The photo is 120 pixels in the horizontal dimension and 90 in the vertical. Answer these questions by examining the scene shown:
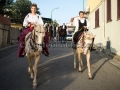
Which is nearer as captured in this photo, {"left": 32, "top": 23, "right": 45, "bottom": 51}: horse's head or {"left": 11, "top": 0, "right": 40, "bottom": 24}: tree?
{"left": 32, "top": 23, "right": 45, "bottom": 51}: horse's head

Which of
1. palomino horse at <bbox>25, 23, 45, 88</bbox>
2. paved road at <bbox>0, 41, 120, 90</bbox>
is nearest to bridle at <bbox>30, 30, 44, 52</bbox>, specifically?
palomino horse at <bbox>25, 23, 45, 88</bbox>

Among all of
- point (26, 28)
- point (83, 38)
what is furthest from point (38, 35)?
point (83, 38)

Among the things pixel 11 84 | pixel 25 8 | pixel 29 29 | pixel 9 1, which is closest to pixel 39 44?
pixel 29 29

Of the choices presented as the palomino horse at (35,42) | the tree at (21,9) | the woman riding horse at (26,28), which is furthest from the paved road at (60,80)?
the tree at (21,9)

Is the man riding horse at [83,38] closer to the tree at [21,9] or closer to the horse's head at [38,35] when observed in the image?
the horse's head at [38,35]

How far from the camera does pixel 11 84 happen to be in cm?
661

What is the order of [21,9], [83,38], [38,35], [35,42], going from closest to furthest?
1. [38,35]
2. [35,42]
3. [83,38]
4. [21,9]

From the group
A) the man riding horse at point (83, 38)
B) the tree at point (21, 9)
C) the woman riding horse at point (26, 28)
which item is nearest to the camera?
the woman riding horse at point (26, 28)

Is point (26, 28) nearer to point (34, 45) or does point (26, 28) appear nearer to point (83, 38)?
point (34, 45)

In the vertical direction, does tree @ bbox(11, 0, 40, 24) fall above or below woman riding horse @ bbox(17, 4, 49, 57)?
above

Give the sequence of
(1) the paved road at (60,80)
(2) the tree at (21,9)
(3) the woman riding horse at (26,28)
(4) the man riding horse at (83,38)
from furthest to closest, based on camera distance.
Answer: (2) the tree at (21,9) < (4) the man riding horse at (83,38) < (3) the woman riding horse at (26,28) < (1) the paved road at (60,80)

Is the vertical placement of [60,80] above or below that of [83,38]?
below

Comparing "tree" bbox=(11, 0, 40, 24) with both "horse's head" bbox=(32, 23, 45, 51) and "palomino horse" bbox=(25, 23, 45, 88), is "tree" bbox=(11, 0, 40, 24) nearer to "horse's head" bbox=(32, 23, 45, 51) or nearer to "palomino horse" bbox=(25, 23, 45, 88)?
"palomino horse" bbox=(25, 23, 45, 88)

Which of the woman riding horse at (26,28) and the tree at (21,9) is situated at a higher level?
the tree at (21,9)
